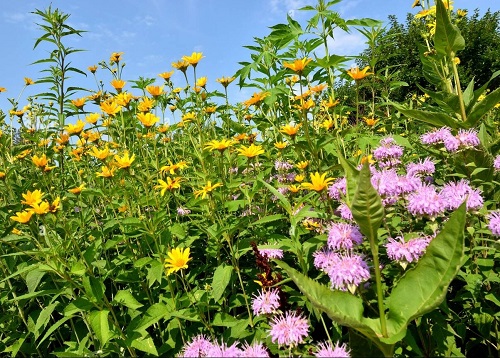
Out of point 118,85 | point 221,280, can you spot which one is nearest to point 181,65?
point 118,85

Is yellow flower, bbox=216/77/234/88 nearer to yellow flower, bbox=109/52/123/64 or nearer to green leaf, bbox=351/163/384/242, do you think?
yellow flower, bbox=109/52/123/64

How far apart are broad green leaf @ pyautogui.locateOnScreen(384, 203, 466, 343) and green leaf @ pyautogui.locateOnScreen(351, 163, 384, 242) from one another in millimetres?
245

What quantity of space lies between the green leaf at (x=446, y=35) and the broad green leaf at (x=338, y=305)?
1879 millimetres

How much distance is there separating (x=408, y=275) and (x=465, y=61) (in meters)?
29.2

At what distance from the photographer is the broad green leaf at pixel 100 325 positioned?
6.02ft

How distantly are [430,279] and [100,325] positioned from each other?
1542 millimetres

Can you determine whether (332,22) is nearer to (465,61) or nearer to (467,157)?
(467,157)

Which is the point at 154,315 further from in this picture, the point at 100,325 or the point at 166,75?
the point at 166,75

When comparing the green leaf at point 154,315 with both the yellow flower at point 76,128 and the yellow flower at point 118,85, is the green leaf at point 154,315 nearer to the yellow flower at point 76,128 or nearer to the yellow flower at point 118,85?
the yellow flower at point 76,128

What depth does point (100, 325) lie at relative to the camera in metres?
1.87

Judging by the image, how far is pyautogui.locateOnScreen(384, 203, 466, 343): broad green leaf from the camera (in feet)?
4.08

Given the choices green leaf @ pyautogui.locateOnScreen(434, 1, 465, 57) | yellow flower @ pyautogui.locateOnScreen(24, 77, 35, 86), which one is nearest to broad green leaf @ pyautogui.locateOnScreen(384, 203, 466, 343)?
green leaf @ pyautogui.locateOnScreen(434, 1, 465, 57)

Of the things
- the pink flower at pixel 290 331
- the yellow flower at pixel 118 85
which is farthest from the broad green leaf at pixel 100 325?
the yellow flower at pixel 118 85

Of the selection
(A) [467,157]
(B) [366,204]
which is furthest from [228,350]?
(A) [467,157]
